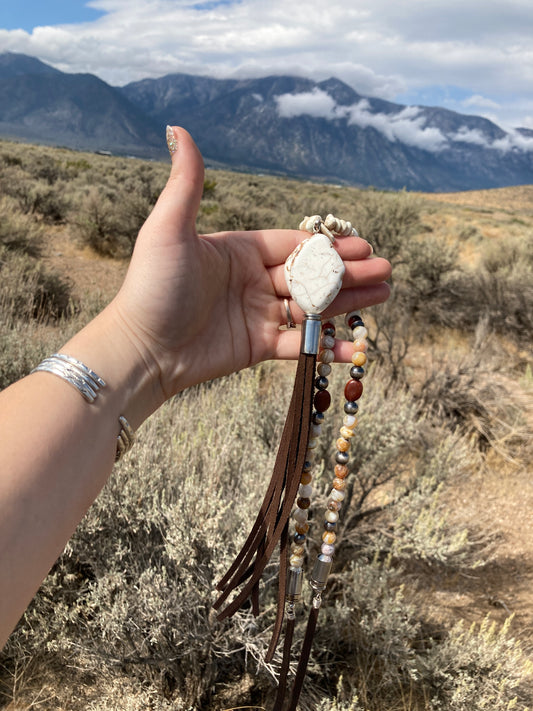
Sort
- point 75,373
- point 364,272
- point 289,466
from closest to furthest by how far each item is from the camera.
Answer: point 75,373, point 289,466, point 364,272

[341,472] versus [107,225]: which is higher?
[107,225]

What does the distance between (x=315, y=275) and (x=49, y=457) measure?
857 mm

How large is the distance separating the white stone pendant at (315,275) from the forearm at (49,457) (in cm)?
55

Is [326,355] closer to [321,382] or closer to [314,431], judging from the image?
[321,382]

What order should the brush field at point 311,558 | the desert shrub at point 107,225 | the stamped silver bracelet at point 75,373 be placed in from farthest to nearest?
the desert shrub at point 107,225 < the brush field at point 311,558 < the stamped silver bracelet at point 75,373

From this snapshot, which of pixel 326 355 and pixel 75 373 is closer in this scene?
pixel 75 373

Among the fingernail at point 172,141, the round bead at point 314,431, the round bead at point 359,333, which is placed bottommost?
the round bead at point 314,431

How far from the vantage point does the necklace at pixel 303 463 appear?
127cm

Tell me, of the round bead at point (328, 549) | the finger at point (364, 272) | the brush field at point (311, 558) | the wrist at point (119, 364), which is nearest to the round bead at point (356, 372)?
the finger at point (364, 272)

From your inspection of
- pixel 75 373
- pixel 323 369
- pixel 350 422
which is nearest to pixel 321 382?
pixel 323 369

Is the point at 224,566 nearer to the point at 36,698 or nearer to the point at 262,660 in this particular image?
the point at 262,660

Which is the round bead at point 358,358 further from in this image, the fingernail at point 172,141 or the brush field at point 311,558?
the brush field at point 311,558

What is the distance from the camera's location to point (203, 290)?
158cm

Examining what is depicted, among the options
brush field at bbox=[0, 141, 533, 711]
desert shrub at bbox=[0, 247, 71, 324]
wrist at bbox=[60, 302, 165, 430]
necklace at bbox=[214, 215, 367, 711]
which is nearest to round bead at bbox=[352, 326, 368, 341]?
necklace at bbox=[214, 215, 367, 711]
